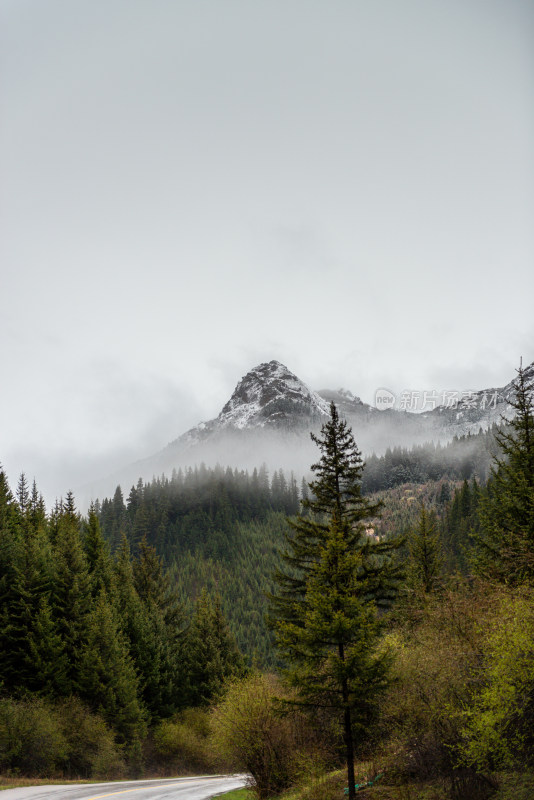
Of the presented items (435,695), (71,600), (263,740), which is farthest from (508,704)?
(71,600)

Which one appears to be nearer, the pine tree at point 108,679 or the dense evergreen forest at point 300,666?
the dense evergreen forest at point 300,666

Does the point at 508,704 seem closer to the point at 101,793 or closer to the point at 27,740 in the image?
the point at 101,793

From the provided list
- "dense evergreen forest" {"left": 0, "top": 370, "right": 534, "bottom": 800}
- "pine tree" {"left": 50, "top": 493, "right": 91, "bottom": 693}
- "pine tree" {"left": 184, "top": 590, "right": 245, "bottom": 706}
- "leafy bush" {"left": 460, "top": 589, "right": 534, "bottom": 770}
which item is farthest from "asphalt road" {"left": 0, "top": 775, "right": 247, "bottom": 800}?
"pine tree" {"left": 184, "top": 590, "right": 245, "bottom": 706}

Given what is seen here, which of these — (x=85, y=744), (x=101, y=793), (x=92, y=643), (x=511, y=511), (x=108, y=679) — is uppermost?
(x=511, y=511)

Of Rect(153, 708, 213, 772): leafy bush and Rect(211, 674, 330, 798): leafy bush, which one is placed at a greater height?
Rect(211, 674, 330, 798): leafy bush

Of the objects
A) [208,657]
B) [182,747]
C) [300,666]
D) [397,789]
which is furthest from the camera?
[208,657]

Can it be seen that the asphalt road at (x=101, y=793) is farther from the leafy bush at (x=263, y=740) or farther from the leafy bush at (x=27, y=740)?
the leafy bush at (x=27, y=740)

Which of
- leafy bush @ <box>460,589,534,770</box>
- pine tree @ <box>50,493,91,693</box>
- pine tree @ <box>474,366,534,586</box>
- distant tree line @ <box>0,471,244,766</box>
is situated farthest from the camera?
pine tree @ <box>50,493,91,693</box>

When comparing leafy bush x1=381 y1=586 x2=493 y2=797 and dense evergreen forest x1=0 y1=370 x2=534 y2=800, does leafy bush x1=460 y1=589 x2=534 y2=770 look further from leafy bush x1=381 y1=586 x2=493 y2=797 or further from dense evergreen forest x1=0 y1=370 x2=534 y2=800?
leafy bush x1=381 y1=586 x2=493 y2=797

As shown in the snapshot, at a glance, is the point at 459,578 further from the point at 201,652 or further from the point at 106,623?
the point at 201,652

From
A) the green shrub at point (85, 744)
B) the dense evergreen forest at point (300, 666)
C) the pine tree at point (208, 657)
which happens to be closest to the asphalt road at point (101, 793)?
the dense evergreen forest at point (300, 666)

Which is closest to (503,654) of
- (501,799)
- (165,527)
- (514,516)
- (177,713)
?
(501,799)

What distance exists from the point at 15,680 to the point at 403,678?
100 ft

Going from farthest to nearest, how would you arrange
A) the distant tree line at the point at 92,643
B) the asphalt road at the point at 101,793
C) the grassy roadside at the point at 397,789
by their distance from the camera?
the distant tree line at the point at 92,643 < the asphalt road at the point at 101,793 < the grassy roadside at the point at 397,789
